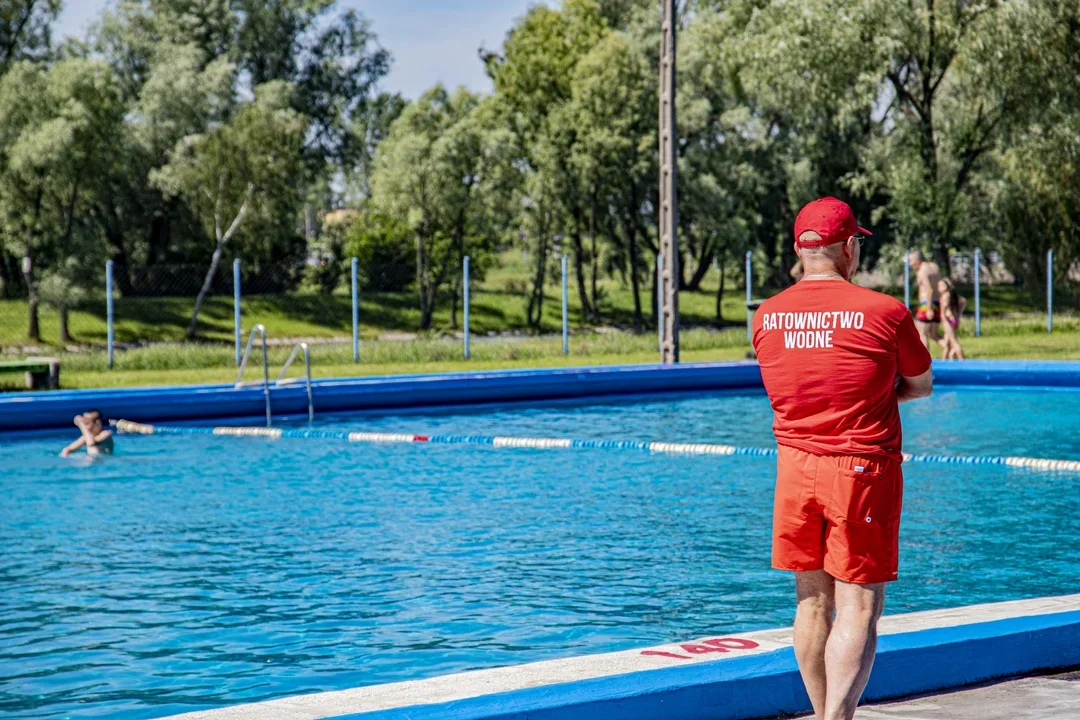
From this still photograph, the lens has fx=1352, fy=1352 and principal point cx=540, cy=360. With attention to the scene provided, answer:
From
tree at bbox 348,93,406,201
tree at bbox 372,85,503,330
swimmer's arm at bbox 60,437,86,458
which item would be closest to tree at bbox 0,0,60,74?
tree at bbox 372,85,503,330

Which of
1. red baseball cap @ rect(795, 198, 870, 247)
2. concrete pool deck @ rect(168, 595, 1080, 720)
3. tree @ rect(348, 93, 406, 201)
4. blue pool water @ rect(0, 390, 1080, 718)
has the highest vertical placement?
tree @ rect(348, 93, 406, 201)

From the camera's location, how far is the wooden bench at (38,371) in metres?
20.3

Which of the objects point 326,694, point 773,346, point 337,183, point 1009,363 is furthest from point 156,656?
point 337,183

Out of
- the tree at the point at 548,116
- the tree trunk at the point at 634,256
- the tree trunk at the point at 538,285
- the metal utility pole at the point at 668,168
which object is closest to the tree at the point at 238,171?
the tree trunk at the point at 538,285

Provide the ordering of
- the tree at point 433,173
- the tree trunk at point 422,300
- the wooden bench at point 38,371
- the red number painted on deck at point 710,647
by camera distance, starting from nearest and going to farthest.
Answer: the red number painted on deck at point 710,647 < the wooden bench at point 38,371 < the tree at point 433,173 < the tree trunk at point 422,300

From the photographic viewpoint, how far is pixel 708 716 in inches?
176

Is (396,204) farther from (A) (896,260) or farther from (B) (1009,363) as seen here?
(B) (1009,363)

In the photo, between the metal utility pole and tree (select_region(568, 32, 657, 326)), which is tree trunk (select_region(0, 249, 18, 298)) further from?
the metal utility pole

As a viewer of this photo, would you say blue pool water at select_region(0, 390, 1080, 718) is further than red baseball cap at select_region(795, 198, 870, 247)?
Yes

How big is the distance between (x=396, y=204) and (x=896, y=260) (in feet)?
52.9

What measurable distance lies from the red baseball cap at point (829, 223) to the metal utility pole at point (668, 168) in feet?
55.3

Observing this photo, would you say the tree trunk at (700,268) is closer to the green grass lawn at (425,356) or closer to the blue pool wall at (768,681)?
the green grass lawn at (425,356)

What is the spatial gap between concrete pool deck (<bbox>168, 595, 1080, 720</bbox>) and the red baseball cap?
1500mm

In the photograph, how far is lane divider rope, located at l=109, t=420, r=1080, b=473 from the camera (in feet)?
41.7
